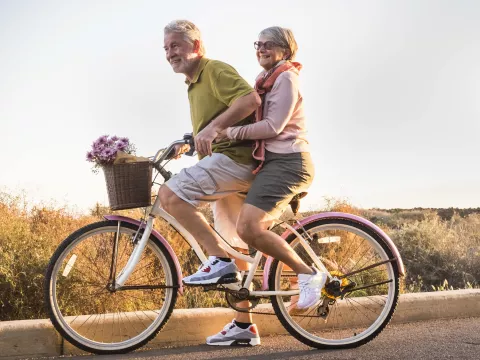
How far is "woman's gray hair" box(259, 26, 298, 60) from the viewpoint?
4.80 metres

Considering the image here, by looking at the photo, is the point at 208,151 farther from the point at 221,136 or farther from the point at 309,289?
the point at 309,289

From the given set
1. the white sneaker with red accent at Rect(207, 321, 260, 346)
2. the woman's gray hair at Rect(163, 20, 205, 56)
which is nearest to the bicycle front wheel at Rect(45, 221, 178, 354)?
the white sneaker with red accent at Rect(207, 321, 260, 346)

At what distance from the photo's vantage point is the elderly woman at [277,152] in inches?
182

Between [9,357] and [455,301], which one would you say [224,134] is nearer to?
[9,357]

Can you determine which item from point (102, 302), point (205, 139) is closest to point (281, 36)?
point (205, 139)

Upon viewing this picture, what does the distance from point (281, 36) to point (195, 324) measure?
2228mm

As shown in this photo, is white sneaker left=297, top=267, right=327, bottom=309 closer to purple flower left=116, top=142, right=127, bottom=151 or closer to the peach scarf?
the peach scarf

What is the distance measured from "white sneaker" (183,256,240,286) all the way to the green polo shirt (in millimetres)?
701

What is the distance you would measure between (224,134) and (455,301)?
304cm

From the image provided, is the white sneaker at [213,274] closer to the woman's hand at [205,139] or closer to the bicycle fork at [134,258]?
the bicycle fork at [134,258]

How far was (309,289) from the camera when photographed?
478cm

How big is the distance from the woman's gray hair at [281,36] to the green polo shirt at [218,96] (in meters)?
0.35

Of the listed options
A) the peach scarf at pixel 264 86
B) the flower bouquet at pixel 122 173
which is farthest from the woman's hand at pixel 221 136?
the flower bouquet at pixel 122 173

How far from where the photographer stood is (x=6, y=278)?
5766 millimetres
